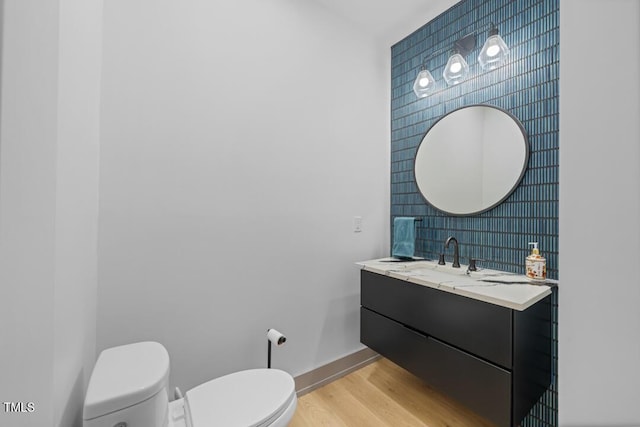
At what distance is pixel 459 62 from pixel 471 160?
61 cm

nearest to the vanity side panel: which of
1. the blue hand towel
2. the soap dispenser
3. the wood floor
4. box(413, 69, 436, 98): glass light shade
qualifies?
the soap dispenser

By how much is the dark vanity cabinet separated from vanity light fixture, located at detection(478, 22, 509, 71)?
4.25 feet

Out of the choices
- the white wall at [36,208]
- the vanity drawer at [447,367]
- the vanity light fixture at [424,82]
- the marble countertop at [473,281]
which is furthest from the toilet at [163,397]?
the vanity light fixture at [424,82]

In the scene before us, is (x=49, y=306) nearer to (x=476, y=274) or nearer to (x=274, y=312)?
(x=274, y=312)

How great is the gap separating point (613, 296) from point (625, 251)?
43 mm

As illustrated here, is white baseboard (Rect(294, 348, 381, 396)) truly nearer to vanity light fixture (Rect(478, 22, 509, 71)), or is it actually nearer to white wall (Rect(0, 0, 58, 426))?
white wall (Rect(0, 0, 58, 426))

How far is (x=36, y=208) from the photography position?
23.0 inches

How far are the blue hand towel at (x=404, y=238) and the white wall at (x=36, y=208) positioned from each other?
1759 mm

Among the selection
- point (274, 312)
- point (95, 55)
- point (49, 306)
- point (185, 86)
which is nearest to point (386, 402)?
point (274, 312)

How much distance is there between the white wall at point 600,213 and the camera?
224mm

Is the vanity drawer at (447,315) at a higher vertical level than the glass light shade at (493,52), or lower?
lower

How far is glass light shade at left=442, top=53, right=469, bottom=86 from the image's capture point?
1.64 meters

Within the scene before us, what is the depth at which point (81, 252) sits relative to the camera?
2.91 feet

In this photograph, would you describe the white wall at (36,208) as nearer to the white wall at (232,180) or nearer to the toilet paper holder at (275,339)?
the white wall at (232,180)
